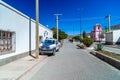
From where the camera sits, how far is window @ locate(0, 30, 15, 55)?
46.3 feet

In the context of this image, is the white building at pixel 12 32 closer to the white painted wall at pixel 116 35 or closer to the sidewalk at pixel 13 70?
the sidewalk at pixel 13 70

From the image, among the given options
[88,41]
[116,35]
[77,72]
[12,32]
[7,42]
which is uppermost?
[116,35]

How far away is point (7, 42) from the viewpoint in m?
15.3

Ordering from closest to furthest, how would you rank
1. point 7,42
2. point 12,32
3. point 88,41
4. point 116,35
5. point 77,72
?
point 77,72 → point 7,42 → point 12,32 → point 88,41 → point 116,35

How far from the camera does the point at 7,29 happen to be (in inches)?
576

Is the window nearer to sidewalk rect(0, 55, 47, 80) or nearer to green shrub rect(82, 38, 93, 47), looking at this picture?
sidewalk rect(0, 55, 47, 80)

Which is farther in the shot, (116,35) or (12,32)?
(116,35)

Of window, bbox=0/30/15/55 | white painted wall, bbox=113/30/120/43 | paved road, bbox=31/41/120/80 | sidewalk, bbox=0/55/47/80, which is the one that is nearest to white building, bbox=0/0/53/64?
window, bbox=0/30/15/55

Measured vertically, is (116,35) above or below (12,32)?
above

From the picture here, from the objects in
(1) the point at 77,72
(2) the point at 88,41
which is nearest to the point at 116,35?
(2) the point at 88,41

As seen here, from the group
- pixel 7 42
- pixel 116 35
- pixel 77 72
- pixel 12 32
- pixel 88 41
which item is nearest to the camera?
pixel 77 72

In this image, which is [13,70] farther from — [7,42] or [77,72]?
[7,42]

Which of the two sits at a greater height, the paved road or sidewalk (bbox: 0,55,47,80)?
sidewalk (bbox: 0,55,47,80)

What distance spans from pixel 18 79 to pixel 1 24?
5281 mm
